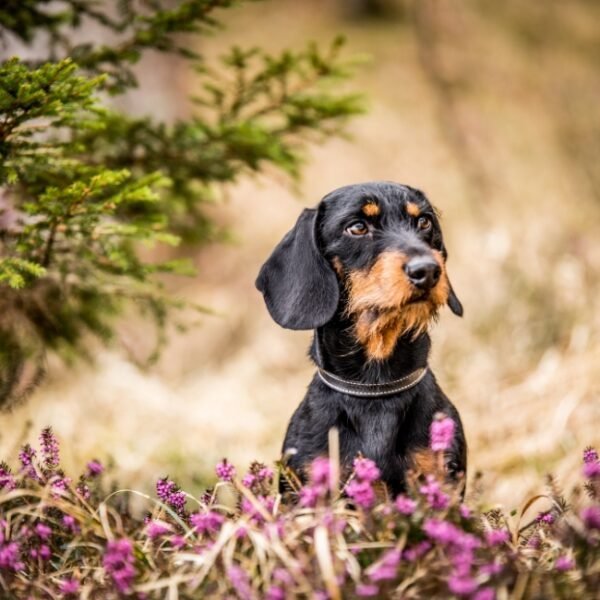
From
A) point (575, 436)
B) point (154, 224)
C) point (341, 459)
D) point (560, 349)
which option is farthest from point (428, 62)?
point (341, 459)

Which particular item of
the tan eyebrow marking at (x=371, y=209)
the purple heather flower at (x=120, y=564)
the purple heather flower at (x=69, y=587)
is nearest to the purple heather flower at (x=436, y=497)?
the purple heather flower at (x=120, y=564)

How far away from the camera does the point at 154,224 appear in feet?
12.9

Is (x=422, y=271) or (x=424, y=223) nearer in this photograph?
(x=422, y=271)

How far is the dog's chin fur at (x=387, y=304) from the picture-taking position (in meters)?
2.96

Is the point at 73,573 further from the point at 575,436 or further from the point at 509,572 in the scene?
the point at 575,436

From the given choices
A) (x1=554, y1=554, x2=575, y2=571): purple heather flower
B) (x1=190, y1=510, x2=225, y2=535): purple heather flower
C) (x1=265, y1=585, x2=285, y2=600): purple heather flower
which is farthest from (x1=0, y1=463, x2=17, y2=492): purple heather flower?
(x1=554, y1=554, x2=575, y2=571): purple heather flower

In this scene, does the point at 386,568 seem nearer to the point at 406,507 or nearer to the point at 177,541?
the point at 406,507

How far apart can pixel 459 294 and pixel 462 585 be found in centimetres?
527

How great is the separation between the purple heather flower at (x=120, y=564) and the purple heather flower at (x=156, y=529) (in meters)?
0.16

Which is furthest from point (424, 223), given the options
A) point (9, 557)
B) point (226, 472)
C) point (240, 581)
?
point (9, 557)

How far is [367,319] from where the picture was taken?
3.10 metres

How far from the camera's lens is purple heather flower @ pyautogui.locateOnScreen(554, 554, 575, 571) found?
2209 mm

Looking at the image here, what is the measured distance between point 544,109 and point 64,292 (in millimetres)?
13723

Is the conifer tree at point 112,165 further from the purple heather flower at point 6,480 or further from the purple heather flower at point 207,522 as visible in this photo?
the purple heather flower at point 207,522
